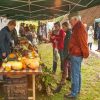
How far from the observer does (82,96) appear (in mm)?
7629

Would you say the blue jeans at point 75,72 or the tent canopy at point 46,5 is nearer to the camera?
the blue jeans at point 75,72

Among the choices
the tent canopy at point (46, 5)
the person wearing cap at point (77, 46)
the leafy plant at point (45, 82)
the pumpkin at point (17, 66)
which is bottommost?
the leafy plant at point (45, 82)

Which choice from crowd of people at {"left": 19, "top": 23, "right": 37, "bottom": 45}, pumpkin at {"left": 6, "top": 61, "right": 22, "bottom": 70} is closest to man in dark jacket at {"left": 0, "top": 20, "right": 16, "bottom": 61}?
pumpkin at {"left": 6, "top": 61, "right": 22, "bottom": 70}

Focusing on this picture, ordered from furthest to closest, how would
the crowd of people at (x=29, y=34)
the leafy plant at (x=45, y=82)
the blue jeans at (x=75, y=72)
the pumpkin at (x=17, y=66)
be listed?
the crowd of people at (x=29, y=34) → the leafy plant at (x=45, y=82) → the blue jeans at (x=75, y=72) → the pumpkin at (x=17, y=66)

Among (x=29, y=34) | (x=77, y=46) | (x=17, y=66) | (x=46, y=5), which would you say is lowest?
(x=17, y=66)

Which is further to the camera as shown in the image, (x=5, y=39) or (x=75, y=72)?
(x=5, y=39)

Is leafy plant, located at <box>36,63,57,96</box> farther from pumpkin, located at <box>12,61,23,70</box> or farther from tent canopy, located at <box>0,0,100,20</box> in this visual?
tent canopy, located at <box>0,0,100,20</box>

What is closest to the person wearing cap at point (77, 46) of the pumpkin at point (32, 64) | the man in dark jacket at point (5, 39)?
the pumpkin at point (32, 64)

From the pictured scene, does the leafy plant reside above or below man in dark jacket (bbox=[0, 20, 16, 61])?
below

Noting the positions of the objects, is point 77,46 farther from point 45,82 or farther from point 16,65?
point 16,65

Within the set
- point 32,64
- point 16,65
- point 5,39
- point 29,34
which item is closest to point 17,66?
point 16,65

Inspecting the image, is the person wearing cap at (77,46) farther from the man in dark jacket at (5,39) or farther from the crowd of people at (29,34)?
the crowd of people at (29,34)

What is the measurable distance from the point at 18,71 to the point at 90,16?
20841 millimetres

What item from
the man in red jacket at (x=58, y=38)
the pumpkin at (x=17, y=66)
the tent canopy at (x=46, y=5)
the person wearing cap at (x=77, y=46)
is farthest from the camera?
the man in red jacket at (x=58, y=38)
